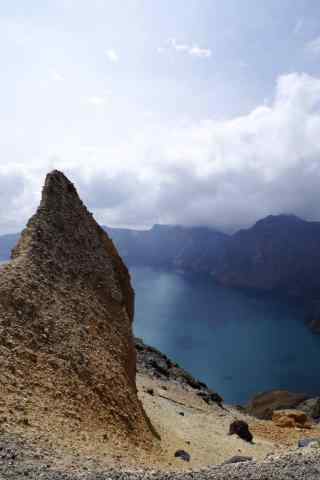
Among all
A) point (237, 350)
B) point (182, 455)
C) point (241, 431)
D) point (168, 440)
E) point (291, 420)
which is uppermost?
point (237, 350)

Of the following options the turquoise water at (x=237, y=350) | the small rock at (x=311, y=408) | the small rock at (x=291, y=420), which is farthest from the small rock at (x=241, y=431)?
the turquoise water at (x=237, y=350)

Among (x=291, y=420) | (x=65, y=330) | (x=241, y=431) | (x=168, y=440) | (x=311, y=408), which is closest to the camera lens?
(x=65, y=330)

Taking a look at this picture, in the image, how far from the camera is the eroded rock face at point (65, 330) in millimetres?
13156

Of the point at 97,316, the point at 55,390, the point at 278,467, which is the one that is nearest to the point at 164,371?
the point at 97,316

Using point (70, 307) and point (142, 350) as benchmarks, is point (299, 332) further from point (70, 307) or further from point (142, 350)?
point (70, 307)

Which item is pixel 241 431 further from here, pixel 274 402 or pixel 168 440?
pixel 274 402

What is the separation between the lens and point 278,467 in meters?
10.2

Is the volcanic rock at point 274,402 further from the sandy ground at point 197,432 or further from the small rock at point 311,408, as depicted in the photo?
the sandy ground at point 197,432

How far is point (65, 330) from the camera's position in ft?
54.3

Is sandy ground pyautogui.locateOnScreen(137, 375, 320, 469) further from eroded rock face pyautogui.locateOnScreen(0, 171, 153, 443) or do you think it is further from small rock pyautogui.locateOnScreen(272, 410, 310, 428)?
eroded rock face pyautogui.locateOnScreen(0, 171, 153, 443)

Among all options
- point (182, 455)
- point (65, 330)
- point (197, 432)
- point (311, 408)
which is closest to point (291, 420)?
point (197, 432)

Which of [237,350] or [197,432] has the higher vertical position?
[237,350]

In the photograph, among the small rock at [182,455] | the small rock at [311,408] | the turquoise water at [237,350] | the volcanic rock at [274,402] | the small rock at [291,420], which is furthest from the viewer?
the turquoise water at [237,350]

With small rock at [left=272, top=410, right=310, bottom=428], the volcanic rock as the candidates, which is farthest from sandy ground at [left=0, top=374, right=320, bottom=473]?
the volcanic rock
